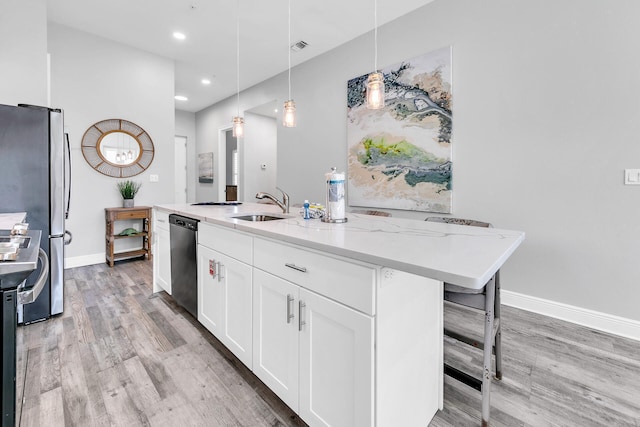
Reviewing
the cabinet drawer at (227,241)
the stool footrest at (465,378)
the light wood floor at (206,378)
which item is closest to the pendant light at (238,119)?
the cabinet drawer at (227,241)

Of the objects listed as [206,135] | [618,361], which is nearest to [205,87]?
[206,135]

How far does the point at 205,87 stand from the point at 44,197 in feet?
13.3

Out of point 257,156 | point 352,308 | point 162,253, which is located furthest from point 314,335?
point 257,156

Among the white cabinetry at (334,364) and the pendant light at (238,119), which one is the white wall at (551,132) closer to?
the pendant light at (238,119)

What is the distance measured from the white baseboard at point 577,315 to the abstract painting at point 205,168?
6012 millimetres

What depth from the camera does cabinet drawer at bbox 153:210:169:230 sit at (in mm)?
2501

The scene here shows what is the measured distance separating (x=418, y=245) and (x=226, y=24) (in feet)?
11.7

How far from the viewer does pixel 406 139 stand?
3.14m

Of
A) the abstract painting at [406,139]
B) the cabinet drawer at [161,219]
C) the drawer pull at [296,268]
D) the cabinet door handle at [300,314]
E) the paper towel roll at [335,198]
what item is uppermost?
the abstract painting at [406,139]

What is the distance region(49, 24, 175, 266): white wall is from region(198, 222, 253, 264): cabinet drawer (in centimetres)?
287

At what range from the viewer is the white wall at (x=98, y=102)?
142 inches

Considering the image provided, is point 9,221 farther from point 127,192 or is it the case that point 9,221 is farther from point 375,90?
point 127,192

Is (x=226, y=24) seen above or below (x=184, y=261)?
above

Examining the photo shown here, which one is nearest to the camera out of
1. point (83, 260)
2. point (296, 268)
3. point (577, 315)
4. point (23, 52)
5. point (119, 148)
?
point (296, 268)
